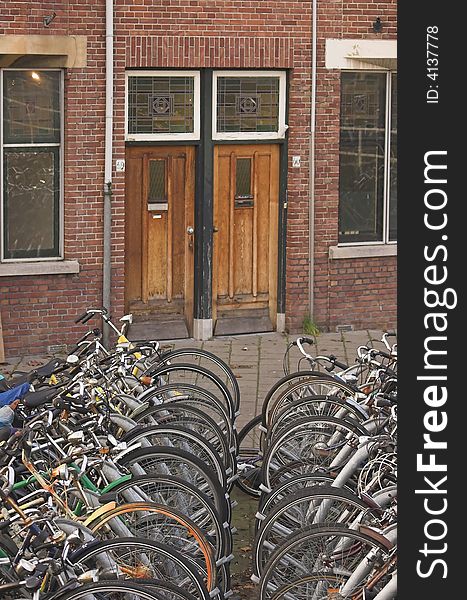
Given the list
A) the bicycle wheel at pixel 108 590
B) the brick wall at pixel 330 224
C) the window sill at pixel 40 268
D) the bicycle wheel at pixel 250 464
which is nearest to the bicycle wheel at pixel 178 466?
the bicycle wheel at pixel 108 590

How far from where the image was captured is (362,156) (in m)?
14.9

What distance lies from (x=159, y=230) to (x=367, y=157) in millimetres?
2675

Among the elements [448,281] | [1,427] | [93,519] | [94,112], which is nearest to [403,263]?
[448,281]

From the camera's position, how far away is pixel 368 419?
751cm

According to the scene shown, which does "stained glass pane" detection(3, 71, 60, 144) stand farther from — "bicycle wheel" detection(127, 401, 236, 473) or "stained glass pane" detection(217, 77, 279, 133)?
"bicycle wheel" detection(127, 401, 236, 473)

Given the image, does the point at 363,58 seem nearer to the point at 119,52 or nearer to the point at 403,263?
the point at 119,52

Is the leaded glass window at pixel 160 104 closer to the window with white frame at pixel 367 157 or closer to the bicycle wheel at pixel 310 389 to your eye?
the window with white frame at pixel 367 157

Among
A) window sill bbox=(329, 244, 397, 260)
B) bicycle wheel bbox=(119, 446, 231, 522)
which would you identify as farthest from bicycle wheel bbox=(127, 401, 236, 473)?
window sill bbox=(329, 244, 397, 260)

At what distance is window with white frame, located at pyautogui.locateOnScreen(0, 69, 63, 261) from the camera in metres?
13.1

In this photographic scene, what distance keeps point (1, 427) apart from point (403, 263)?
13.3 ft

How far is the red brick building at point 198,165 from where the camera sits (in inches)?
523

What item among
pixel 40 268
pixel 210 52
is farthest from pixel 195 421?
pixel 210 52

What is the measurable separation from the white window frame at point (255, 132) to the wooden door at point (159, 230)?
0.41m

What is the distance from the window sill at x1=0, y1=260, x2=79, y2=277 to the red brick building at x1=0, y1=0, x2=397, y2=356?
0.02m
